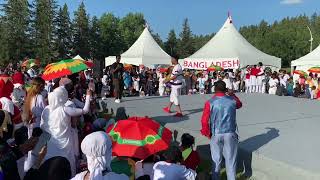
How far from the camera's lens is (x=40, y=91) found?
7938mm

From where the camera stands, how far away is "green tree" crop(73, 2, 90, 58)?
82.3 metres

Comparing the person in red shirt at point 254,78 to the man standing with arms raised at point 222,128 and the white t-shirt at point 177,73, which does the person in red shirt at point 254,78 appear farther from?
the man standing with arms raised at point 222,128

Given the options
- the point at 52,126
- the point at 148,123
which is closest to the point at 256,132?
the point at 148,123

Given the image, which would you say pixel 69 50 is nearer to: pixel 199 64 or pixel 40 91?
pixel 199 64

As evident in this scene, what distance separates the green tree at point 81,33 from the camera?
8231 cm

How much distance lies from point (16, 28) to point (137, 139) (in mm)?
66635

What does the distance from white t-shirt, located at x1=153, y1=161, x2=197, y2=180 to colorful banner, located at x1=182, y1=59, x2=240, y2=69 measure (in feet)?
84.4

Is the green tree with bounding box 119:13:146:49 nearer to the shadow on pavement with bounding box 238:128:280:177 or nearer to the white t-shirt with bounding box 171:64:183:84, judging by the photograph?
the white t-shirt with bounding box 171:64:183:84

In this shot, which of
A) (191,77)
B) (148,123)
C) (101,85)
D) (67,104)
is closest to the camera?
(148,123)

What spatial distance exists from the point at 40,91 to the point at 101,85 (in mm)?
16159

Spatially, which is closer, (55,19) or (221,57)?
(221,57)

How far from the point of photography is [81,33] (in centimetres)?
8269

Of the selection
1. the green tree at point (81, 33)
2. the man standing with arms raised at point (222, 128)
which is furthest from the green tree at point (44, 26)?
the man standing with arms raised at point (222, 128)

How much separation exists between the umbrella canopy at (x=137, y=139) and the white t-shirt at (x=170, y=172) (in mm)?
225
